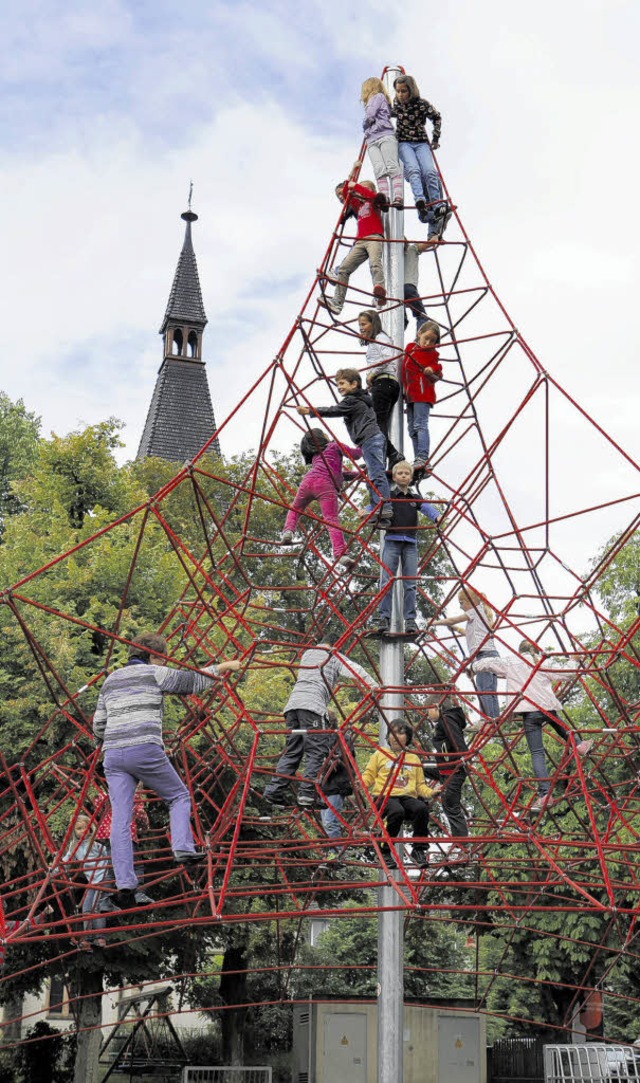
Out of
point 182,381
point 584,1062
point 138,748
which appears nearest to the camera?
point 138,748

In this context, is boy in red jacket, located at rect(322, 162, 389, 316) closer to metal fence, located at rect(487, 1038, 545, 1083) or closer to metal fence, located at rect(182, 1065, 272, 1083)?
metal fence, located at rect(182, 1065, 272, 1083)

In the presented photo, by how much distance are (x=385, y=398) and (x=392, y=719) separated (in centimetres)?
264

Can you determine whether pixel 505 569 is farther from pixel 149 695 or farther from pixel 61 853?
pixel 61 853

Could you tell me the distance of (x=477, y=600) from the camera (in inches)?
407

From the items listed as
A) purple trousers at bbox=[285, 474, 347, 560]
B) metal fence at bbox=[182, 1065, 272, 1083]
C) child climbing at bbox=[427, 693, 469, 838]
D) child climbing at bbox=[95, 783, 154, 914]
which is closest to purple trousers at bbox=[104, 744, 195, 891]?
child climbing at bbox=[95, 783, 154, 914]

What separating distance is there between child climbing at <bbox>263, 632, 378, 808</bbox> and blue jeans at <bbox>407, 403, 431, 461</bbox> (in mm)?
1829

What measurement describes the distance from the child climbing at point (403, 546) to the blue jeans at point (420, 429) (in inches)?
25.9

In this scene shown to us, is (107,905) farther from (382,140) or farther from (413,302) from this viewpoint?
(382,140)

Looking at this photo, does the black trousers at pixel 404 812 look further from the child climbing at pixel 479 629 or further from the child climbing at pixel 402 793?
the child climbing at pixel 479 629

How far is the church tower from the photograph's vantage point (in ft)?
163

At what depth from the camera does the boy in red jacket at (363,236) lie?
10.6 meters

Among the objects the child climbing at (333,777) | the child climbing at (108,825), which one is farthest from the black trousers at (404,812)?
the child climbing at (108,825)

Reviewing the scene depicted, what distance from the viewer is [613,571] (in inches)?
1053

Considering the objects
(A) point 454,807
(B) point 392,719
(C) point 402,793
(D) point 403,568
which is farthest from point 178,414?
(C) point 402,793
